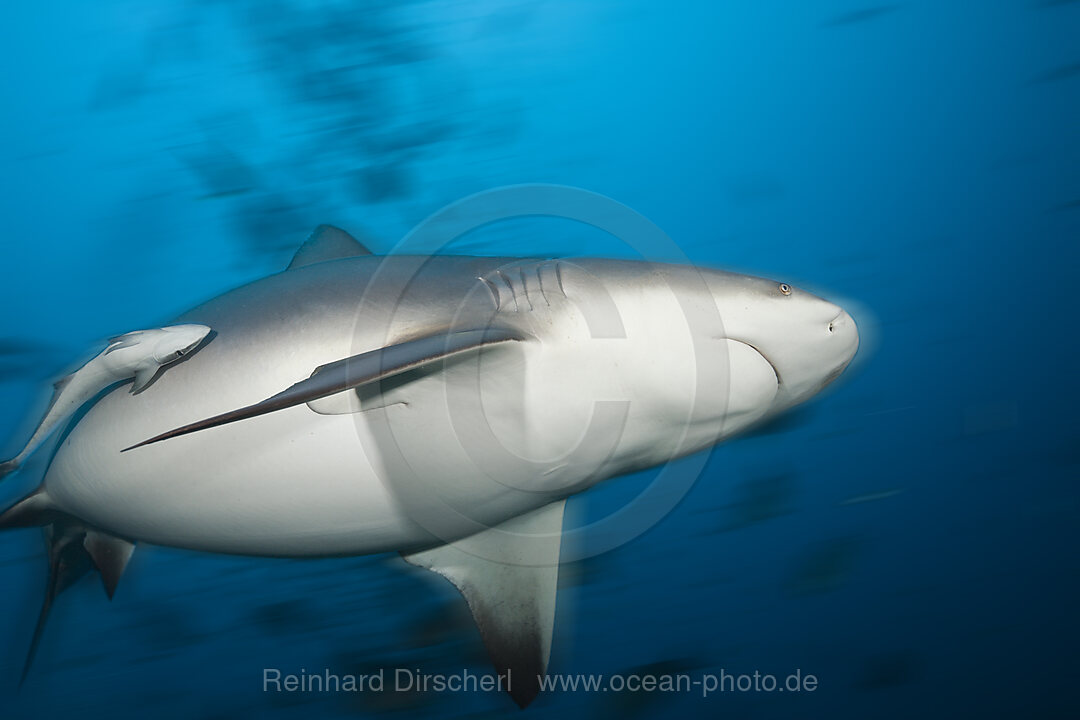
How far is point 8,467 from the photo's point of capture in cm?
155

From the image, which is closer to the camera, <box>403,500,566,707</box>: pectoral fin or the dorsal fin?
<box>403,500,566,707</box>: pectoral fin

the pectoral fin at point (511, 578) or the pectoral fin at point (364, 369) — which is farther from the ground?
the pectoral fin at point (364, 369)

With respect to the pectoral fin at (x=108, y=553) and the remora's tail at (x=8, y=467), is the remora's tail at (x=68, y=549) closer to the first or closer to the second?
the pectoral fin at (x=108, y=553)

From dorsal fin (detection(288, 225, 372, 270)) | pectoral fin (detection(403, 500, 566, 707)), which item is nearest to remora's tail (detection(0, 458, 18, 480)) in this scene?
dorsal fin (detection(288, 225, 372, 270))

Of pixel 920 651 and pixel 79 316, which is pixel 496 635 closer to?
pixel 79 316

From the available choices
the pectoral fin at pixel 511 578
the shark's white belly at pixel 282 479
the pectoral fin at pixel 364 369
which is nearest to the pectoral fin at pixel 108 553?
the shark's white belly at pixel 282 479

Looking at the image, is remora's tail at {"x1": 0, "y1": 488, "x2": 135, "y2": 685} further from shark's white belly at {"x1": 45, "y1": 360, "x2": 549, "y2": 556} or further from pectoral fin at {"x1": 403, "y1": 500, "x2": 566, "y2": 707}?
pectoral fin at {"x1": 403, "y1": 500, "x2": 566, "y2": 707}

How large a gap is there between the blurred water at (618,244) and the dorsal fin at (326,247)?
44.5 inches

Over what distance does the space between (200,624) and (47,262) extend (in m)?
3.28

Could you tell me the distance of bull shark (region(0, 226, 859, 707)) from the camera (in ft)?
4.19

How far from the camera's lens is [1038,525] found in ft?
27.6

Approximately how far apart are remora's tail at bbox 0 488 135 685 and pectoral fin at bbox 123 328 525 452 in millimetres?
1037

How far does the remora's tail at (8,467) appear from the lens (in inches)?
61.1

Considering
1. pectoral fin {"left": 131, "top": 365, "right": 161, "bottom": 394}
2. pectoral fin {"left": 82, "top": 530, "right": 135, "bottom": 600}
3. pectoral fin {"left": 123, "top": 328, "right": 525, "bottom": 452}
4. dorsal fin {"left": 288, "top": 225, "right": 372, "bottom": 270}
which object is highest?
dorsal fin {"left": 288, "top": 225, "right": 372, "bottom": 270}
